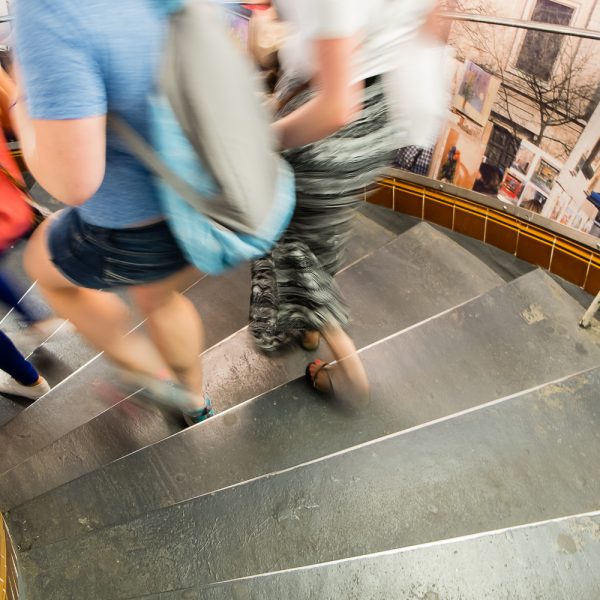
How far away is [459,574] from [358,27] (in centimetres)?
112

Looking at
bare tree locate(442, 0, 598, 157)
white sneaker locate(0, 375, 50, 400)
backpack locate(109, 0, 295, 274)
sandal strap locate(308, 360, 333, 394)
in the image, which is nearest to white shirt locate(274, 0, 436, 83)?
backpack locate(109, 0, 295, 274)

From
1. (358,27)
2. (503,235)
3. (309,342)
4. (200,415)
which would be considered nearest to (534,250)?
(503,235)

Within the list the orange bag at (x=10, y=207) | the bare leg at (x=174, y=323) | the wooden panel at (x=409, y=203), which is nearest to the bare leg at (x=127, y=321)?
the bare leg at (x=174, y=323)

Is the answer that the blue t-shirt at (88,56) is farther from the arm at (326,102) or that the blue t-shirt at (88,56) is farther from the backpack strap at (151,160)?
the arm at (326,102)

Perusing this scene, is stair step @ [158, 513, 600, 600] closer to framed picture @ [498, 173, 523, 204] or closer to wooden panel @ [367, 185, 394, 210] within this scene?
framed picture @ [498, 173, 523, 204]

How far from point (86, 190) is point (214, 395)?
107 cm

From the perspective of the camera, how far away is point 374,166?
1287mm

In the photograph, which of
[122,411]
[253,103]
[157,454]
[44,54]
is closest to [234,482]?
[157,454]

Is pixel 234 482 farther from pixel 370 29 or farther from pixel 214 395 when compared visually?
pixel 370 29

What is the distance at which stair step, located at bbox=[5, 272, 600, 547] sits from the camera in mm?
1489

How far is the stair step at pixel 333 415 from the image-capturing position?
58.6 inches

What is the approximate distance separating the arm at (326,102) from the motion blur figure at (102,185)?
302 mm

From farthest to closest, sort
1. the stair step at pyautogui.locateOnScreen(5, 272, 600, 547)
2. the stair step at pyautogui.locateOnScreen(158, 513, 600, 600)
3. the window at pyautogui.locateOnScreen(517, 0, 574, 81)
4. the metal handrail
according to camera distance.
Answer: the window at pyautogui.locateOnScreen(517, 0, 574, 81) < the metal handrail < the stair step at pyautogui.locateOnScreen(5, 272, 600, 547) < the stair step at pyautogui.locateOnScreen(158, 513, 600, 600)

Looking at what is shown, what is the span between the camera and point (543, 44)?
6.56 feet
